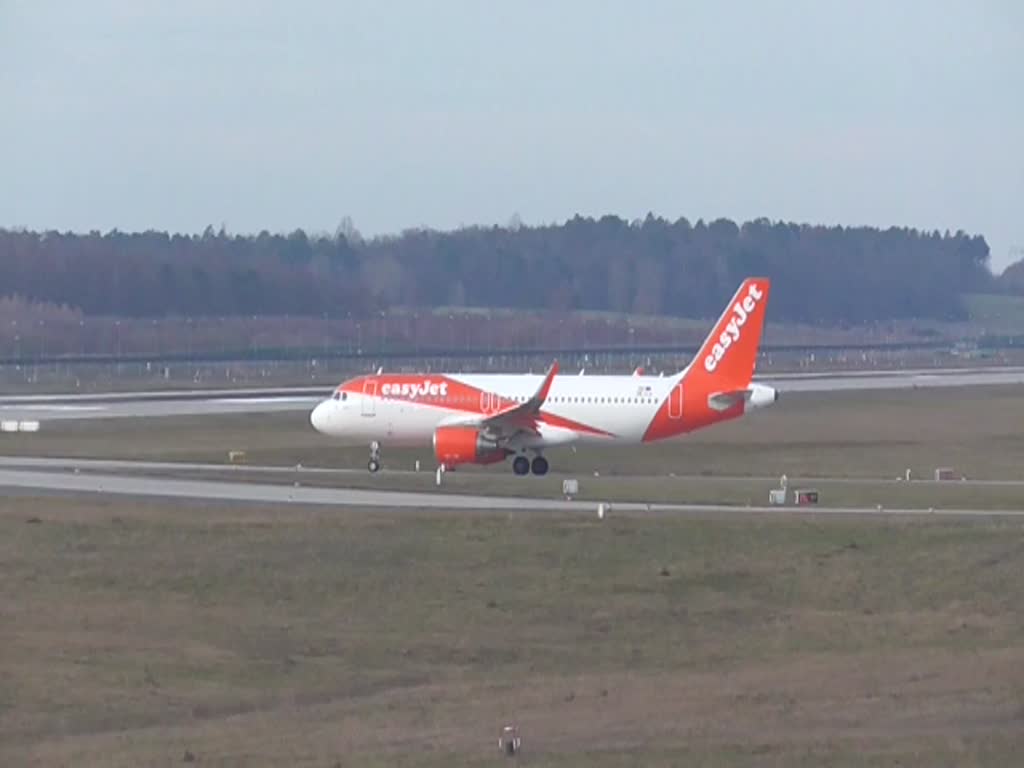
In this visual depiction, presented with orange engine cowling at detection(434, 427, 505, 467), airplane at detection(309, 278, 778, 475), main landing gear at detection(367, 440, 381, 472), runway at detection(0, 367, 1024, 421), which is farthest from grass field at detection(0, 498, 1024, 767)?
runway at detection(0, 367, 1024, 421)

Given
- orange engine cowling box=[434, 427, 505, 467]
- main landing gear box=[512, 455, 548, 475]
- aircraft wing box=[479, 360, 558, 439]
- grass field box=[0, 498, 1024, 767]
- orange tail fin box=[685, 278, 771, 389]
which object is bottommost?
grass field box=[0, 498, 1024, 767]

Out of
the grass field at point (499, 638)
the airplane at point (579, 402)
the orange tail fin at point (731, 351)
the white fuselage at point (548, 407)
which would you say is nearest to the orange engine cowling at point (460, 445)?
the airplane at point (579, 402)

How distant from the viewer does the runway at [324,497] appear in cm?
4941

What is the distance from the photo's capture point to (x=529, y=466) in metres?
61.8

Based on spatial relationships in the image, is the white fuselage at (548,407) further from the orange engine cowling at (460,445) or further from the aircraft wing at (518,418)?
the orange engine cowling at (460,445)

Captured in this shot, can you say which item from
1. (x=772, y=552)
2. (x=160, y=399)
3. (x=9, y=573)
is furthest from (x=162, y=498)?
(x=160, y=399)

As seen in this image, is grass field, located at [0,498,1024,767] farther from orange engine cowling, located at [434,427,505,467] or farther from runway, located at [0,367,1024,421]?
runway, located at [0,367,1024,421]

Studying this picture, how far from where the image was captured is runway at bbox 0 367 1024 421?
87250mm

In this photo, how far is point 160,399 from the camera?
98.6 meters

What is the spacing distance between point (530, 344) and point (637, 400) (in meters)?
112

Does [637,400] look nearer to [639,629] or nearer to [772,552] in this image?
[772,552]

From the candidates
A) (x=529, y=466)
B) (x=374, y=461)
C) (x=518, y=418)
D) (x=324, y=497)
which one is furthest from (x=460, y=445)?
(x=324, y=497)

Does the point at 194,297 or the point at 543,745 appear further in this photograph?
the point at 194,297

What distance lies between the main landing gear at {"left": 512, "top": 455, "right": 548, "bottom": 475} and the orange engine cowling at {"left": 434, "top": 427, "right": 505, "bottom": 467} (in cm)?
155
